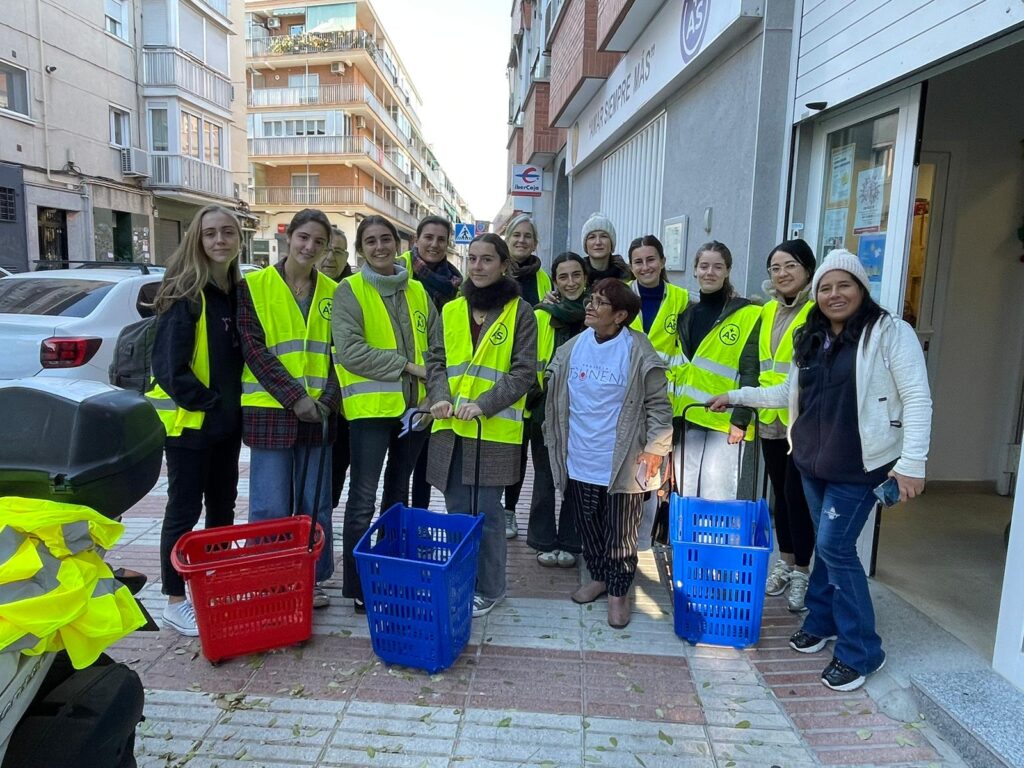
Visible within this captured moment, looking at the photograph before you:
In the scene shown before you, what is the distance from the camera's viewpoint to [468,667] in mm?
3186

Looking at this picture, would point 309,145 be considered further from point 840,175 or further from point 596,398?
point 596,398

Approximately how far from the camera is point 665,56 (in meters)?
6.97

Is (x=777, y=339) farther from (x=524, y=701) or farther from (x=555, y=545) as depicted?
(x=524, y=701)

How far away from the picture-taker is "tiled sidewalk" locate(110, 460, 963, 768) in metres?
2.60

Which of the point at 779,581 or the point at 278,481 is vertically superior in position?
→ the point at 278,481

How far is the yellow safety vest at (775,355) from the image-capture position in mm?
3574

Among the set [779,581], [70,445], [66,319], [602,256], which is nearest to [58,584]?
[70,445]

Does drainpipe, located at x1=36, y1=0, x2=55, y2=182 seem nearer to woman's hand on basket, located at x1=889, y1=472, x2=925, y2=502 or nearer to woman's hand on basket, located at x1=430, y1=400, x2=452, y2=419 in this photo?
woman's hand on basket, located at x1=430, y1=400, x2=452, y2=419

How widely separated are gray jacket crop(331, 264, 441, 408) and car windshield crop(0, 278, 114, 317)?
14.1 feet

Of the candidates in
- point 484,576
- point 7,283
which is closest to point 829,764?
point 484,576

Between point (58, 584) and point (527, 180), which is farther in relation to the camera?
point (527, 180)

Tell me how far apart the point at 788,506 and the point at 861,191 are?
76.1 inches

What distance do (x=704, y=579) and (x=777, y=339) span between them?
1.30m

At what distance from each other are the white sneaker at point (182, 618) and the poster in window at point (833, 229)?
4174mm
